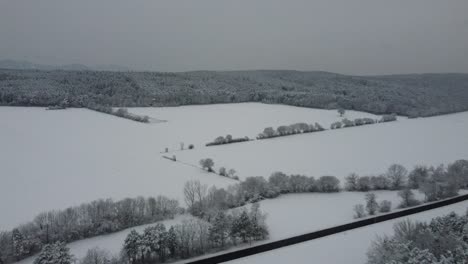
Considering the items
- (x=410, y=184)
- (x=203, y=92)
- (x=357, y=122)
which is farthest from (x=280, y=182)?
(x=203, y=92)

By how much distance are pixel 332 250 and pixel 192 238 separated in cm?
887

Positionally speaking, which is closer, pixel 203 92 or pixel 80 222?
pixel 80 222

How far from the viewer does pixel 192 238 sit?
21.9 metres

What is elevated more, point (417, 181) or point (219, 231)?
point (417, 181)

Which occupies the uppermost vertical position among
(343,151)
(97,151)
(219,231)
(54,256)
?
(343,151)

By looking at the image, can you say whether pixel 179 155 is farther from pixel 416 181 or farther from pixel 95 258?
pixel 416 181

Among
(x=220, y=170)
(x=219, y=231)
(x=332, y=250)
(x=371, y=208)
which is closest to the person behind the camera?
(x=332, y=250)

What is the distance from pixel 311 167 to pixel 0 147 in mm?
38821

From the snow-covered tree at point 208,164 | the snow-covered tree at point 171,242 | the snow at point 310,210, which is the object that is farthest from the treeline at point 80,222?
the snow-covered tree at point 208,164

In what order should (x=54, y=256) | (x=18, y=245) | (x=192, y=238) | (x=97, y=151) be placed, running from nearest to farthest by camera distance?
(x=54, y=256) < (x=18, y=245) < (x=192, y=238) < (x=97, y=151)

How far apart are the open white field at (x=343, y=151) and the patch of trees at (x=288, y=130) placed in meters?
1.64

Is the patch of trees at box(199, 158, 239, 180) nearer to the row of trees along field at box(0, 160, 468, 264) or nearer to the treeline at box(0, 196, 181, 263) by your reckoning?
the row of trees along field at box(0, 160, 468, 264)

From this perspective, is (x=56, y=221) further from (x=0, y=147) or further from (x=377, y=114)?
(x=377, y=114)

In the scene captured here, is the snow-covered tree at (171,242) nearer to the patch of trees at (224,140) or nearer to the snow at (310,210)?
the snow at (310,210)
